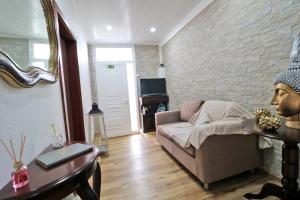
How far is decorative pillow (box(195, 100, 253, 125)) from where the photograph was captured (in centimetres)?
206

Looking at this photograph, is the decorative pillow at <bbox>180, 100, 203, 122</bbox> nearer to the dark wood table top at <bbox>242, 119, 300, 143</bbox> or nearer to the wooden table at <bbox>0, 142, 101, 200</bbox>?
the dark wood table top at <bbox>242, 119, 300, 143</bbox>

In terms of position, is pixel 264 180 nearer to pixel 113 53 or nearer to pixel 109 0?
pixel 109 0

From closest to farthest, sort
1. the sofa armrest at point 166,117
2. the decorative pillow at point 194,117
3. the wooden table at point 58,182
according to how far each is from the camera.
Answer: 1. the wooden table at point 58,182
2. the decorative pillow at point 194,117
3. the sofa armrest at point 166,117

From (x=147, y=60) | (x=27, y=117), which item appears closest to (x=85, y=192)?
(x=27, y=117)

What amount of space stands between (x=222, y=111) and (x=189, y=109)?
2.72ft

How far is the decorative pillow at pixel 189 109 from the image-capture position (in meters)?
2.88

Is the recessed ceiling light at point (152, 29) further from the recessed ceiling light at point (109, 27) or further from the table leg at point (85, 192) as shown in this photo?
the table leg at point (85, 192)

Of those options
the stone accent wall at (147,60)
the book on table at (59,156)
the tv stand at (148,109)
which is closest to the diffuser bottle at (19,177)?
the book on table at (59,156)

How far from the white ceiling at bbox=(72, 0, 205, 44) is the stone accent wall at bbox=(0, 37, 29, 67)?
1.87 m

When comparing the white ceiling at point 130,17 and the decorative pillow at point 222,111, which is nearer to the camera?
the decorative pillow at point 222,111

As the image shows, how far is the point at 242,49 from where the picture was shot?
211cm

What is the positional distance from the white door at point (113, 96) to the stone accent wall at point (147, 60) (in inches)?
19.5

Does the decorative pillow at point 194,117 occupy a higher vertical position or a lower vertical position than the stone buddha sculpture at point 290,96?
lower

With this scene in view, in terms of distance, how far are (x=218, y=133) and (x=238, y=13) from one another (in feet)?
5.25
